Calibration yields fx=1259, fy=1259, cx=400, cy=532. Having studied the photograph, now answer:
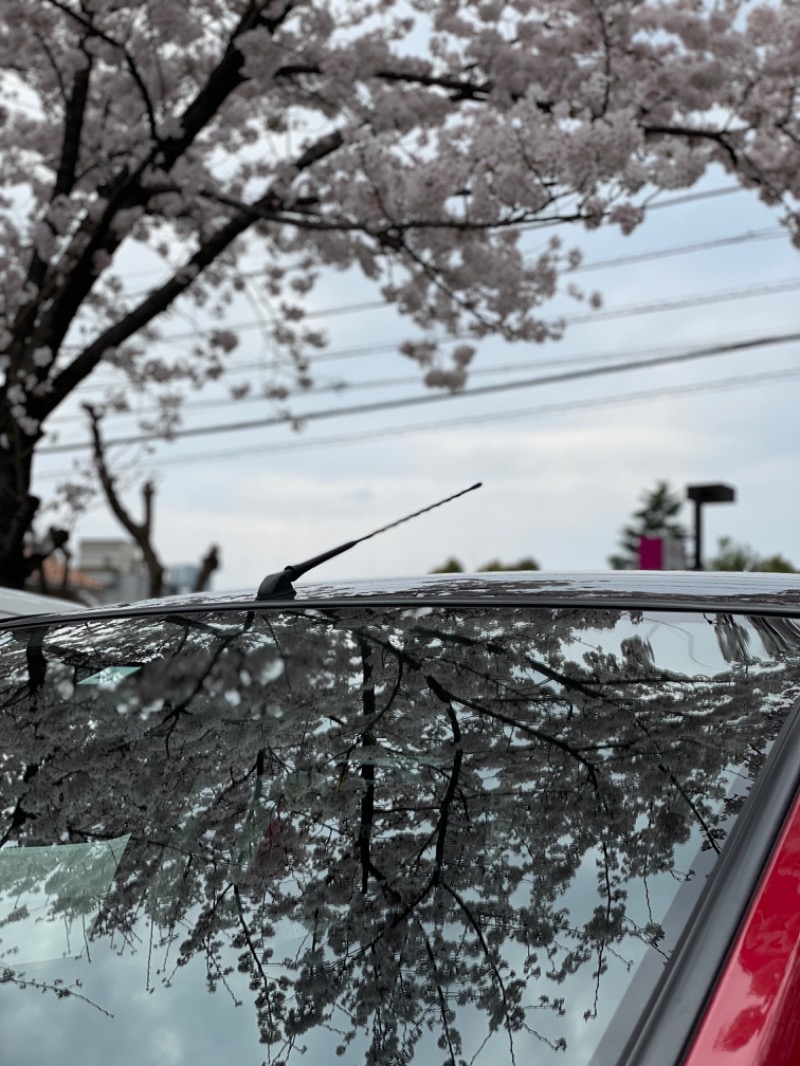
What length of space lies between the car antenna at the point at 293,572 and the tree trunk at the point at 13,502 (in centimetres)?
726

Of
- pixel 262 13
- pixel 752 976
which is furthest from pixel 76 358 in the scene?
pixel 752 976

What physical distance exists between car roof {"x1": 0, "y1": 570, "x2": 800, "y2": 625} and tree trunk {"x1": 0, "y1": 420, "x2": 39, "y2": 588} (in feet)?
23.7

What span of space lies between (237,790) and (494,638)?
0.39 meters

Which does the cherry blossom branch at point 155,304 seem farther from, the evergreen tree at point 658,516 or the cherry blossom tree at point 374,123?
the evergreen tree at point 658,516

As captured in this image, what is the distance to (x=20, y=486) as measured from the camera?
9.10 metres

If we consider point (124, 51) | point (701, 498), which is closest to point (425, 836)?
point (124, 51)

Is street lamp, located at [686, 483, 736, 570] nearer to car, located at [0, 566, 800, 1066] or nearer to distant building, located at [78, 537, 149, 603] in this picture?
car, located at [0, 566, 800, 1066]

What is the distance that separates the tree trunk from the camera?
9062mm

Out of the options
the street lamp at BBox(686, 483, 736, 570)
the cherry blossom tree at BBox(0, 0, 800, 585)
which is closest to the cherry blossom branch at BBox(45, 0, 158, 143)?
the cherry blossom tree at BBox(0, 0, 800, 585)

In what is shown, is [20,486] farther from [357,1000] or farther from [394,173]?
[357,1000]

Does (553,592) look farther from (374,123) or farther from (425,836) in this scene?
(374,123)

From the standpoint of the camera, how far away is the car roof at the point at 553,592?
5.52 ft

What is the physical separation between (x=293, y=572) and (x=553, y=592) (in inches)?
19.1

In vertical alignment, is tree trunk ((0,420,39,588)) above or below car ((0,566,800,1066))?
above
